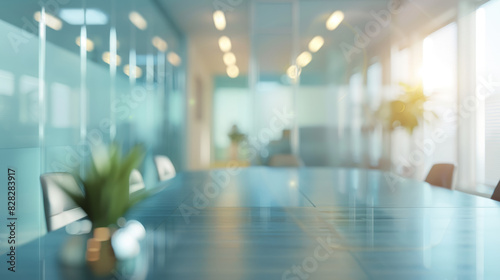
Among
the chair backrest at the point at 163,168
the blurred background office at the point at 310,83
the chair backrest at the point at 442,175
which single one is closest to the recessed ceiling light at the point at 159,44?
the blurred background office at the point at 310,83

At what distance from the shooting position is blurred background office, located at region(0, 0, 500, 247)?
545 centimetres

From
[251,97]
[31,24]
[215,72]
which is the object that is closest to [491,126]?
[251,97]

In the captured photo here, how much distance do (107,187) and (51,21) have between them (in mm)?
2995

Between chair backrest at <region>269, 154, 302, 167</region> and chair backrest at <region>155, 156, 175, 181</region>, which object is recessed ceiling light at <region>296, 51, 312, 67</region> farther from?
chair backrest at <region>155, 156, 175, 181</region>

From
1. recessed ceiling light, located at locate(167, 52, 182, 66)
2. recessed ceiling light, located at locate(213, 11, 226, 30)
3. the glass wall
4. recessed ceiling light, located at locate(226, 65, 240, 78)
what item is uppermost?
recessed ceiling light, located at locate(213, 11, 226, 30)

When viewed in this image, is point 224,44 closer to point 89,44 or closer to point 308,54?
point 308,54

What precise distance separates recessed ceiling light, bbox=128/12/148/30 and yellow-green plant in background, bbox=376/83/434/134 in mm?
4334

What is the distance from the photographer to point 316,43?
691 centimetres

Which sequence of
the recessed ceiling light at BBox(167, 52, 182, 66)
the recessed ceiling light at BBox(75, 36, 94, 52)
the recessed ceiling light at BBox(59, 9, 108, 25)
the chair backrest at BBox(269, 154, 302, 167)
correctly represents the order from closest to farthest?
the recessed ceiling light at BBox(59, 9, 108, 25) < the recessed ceiling light at BBox(75, 36, 94, 52) < the chair backrest at BBox(269, 154, 302, 167) < the recessed ceiling light at BBox(167, 52, 182, 66)

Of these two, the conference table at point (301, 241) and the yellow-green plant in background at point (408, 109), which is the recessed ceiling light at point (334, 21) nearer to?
the yellow-green plant in background at point (408, 109)

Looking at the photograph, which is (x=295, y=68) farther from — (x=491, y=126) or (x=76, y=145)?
(x=76, y=145)

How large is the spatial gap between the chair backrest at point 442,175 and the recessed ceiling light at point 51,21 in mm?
3291

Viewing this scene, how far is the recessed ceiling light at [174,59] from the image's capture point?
7238 millimetres

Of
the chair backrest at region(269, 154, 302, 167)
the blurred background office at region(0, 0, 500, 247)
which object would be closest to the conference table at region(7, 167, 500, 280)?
the chair backrest at region(269, 154, 302, 167)
